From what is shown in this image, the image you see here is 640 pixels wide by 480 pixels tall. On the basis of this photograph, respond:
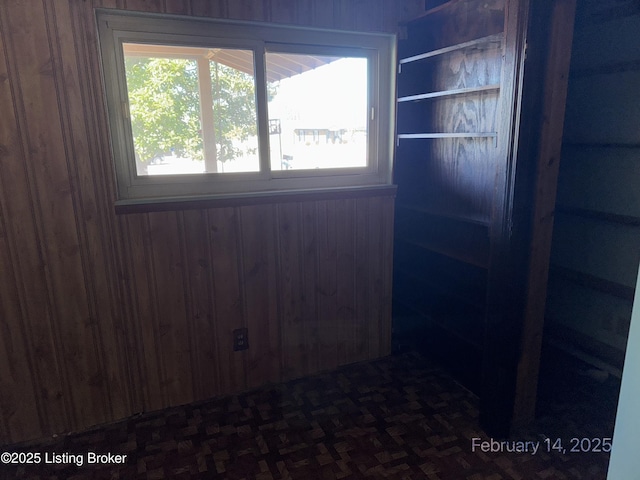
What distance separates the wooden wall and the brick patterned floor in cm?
45

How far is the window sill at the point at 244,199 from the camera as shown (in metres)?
1.97

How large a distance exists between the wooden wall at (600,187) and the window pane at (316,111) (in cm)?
115

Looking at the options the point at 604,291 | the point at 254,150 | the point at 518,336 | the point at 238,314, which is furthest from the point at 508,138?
the point at 238,314

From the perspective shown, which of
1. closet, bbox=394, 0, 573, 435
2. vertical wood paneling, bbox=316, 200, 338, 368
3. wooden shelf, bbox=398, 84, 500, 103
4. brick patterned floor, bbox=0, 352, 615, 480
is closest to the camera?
closet, bbox=394, 0, 573, 435

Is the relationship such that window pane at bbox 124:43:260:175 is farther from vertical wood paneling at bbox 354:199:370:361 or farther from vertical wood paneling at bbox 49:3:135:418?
vertical wood paneling at bbox 354:199:370:361

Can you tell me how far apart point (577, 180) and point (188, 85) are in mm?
2087

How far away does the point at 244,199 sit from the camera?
2164 mm

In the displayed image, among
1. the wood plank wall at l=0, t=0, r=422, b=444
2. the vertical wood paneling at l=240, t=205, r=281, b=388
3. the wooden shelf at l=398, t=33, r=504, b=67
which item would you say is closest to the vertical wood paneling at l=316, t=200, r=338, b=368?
the wood plank wall at l=0, t=0, r=422, b=444

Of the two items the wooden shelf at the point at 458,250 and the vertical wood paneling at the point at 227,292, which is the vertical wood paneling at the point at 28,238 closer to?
the vertical wood paneling at the point at 227,292

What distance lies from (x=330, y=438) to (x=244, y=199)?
4.00ft

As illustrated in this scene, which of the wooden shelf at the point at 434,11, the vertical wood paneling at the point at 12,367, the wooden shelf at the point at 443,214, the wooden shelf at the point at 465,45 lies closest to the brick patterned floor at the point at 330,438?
the vertical wood paneling at the point at 12,367

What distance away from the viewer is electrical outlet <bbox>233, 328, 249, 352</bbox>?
2.30 meters

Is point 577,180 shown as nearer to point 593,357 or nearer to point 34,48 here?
point 593,357

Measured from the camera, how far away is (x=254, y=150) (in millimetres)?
2225
